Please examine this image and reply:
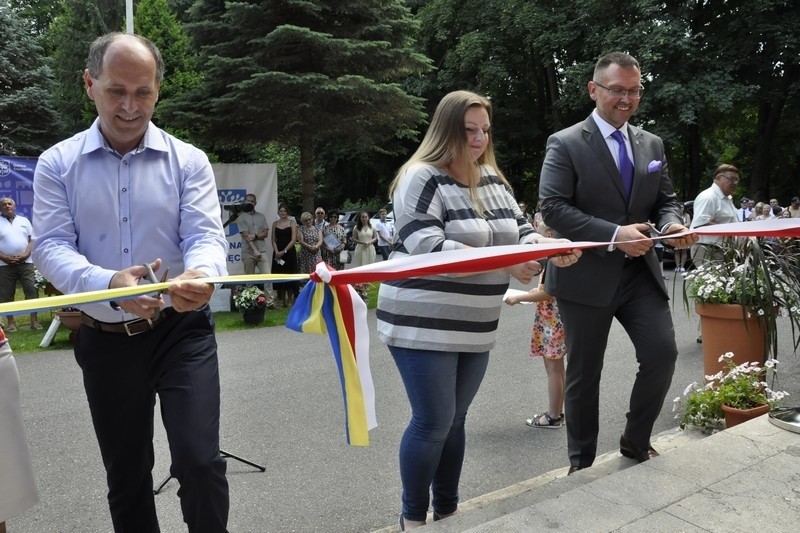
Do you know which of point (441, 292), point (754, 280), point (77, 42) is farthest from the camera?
point (77, 42)

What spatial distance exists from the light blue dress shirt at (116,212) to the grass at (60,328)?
7.47 m

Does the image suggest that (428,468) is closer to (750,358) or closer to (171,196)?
(171,196)

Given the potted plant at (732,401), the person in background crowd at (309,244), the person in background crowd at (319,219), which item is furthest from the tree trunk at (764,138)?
the potted plant at (732,401)

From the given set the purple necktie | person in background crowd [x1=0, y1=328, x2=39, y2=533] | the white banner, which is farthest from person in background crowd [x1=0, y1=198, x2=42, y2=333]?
the purple necktie

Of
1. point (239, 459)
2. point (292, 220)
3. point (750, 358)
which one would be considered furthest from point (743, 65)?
point (239, 459)

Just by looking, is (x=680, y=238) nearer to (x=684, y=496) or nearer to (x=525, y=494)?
(x=684, y=496)

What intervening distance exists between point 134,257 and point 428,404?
1361mm

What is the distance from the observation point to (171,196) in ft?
9.20

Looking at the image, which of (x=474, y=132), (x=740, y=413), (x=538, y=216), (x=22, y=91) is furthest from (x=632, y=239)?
(x=22, y=91)

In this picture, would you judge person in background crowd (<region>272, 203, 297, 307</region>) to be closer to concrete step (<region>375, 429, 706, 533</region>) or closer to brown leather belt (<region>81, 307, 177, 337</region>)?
concrete step (<region>375, 429, 706, 533</region>)

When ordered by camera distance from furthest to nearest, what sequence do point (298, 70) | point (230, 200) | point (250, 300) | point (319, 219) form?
point (298, 70), point (319, 219), point (230, 200), point (250, 300)

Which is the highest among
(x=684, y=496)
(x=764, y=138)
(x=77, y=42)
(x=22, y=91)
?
(x=77, y=42)

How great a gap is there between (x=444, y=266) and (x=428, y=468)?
954 millimetres

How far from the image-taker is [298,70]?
1548cm
